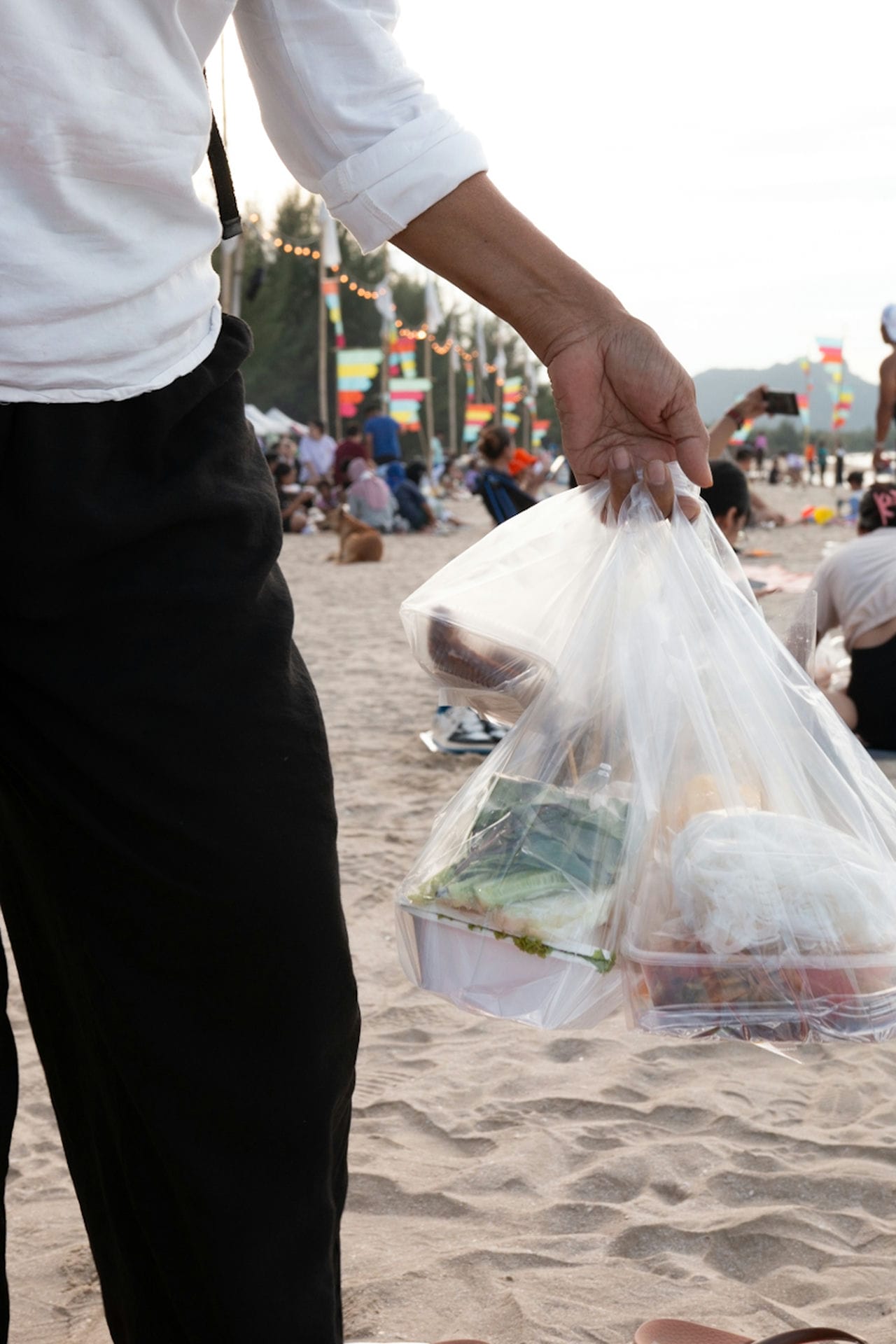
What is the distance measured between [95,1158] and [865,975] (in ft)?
2.30

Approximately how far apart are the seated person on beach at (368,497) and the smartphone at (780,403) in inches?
378

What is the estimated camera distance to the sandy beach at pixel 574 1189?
169 cm

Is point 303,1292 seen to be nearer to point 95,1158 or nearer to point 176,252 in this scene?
point 95,1158

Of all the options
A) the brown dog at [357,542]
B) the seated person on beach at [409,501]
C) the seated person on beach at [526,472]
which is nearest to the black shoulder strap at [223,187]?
the seated person on beach at [526,472]

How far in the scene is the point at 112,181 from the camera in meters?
0.93

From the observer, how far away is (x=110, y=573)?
37.4 inches

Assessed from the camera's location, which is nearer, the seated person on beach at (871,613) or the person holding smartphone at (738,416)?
the seated person on beach at (871,613)

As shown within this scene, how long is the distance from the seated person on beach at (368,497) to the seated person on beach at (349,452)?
255 millimetres

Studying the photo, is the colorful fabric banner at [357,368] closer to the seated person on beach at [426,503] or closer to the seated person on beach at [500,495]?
the seated person on beach at [426,503]

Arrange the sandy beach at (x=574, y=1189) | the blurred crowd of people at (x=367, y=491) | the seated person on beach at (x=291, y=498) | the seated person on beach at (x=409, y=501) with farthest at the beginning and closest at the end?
the seated person on beach at (x=409, y=501) → the seated person on beach at (x=291, y=498) → the blurred crowd of people at (x=367, y=491) → the sandy beach at (x=574, y=1189)

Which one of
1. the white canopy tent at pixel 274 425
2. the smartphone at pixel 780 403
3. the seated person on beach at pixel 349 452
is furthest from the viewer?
the white canopy tent at pixel 274 425

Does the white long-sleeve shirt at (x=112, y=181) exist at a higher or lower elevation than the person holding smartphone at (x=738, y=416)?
higher

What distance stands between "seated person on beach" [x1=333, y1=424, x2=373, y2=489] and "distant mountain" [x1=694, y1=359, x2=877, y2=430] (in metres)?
4.41

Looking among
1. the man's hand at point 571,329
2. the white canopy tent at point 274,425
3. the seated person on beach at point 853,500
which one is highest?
the man's hand at point 571,329
